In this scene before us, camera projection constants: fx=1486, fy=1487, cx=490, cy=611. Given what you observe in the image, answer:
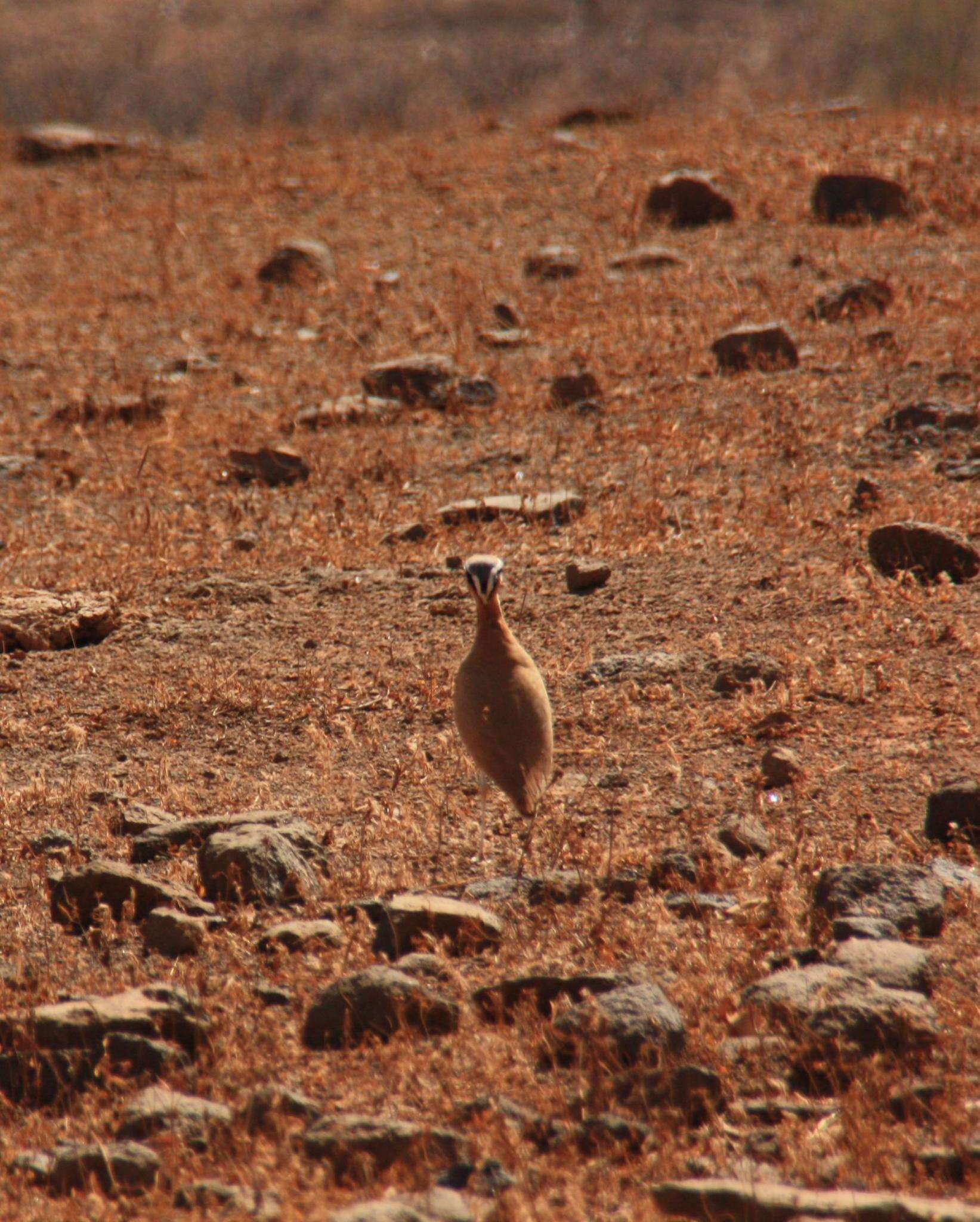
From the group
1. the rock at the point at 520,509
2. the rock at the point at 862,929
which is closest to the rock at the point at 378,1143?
the rock at the point at 862,929

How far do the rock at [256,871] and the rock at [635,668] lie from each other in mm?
1949

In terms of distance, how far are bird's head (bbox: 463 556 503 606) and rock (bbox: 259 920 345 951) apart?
4.97 feet

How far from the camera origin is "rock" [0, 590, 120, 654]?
6.84 meters

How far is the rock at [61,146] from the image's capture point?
54.4 feet

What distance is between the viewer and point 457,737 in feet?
19.1

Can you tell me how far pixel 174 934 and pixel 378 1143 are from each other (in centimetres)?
122

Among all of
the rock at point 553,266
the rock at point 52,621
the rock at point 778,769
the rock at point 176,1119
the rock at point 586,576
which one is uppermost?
the rock at point 553,266

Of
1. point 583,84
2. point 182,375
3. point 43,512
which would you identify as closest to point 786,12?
point 583,84

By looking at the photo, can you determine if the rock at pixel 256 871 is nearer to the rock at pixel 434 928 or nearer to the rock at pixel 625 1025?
the rock at pixel 434 928

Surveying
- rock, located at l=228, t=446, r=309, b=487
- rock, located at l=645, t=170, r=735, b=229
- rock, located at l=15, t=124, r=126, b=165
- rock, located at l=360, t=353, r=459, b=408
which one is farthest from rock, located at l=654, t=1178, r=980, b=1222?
rock, located at l=15, t=124, r=126, b=165

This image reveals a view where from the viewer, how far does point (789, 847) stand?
4.71 metres

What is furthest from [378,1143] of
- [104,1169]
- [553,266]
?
[553,266]

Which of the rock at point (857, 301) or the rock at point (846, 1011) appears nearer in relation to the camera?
the rock at point (846, 1011)

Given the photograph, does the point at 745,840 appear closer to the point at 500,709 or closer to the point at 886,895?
the point at 886,895
